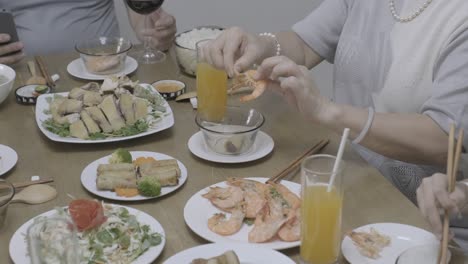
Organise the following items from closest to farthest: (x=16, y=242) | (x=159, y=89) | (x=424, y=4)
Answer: (x=16, y=242) < (x=424, y=4) < (x=159, y=89)

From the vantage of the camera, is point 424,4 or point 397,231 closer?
point 397,231

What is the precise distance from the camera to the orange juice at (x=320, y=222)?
1.19 metres

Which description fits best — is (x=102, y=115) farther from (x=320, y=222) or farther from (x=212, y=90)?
(x=320, y=222)

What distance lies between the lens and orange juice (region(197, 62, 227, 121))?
5.86 feet

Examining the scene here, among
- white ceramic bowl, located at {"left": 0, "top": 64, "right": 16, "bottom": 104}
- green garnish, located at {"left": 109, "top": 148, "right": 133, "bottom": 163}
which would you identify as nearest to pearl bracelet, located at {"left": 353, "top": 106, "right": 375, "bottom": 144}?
green garnish, located at {"left": 109, "top": 148, "right": 133, "bottom": 163}

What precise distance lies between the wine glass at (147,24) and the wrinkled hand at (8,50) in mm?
393

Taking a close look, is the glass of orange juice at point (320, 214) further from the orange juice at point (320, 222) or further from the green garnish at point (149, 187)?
the green garnish at point (149, 187)

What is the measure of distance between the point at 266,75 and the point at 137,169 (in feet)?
1.24

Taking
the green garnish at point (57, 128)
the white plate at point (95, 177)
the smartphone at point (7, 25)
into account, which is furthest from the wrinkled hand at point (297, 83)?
the smartphone at point (7, 25)

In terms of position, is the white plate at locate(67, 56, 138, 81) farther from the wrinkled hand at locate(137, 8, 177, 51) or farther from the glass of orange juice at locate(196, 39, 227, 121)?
the glass of orange juice at locate(196, 39, 227, 121)

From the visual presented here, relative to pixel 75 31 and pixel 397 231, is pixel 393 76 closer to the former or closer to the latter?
pixel 397 231

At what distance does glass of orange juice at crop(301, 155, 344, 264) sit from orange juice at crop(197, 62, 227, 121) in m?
0.62

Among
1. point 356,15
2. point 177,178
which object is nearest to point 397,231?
point 177,178

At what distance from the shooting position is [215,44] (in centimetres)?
178
